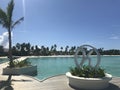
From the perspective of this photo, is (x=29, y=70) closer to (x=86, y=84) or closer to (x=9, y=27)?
(x=9, y=27)

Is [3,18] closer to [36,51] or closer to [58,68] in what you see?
[58,68]

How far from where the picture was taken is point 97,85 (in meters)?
10.6

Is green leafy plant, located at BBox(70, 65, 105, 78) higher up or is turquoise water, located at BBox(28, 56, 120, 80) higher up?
green leafy plant, located at BBox(70, 65, 105, 78)

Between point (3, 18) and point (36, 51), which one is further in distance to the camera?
point (36, 51)

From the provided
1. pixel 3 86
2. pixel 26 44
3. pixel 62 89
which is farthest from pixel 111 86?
pixel 26 44

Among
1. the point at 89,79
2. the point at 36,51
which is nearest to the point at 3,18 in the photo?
the point at 89,79

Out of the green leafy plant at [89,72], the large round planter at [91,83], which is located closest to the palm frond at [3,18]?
the green leafy plant at [89,72]

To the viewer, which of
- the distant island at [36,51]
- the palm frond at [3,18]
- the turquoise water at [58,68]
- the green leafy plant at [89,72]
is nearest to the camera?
the green leafy plant at [89,72]

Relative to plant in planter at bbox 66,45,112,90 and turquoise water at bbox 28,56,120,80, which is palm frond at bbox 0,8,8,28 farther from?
plant in planter at bbox 66,45,112,90

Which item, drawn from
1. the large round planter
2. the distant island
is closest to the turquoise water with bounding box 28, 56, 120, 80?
the large round planter

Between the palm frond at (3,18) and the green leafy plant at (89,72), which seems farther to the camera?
the palm frond at (3,18)

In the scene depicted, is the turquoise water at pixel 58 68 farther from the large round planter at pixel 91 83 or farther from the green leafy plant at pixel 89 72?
the large round planter at pixel 91 83

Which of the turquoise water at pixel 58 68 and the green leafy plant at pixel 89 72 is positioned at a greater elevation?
the green leafy plant at pixel 89 72

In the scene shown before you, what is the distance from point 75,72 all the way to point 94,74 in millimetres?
1296
